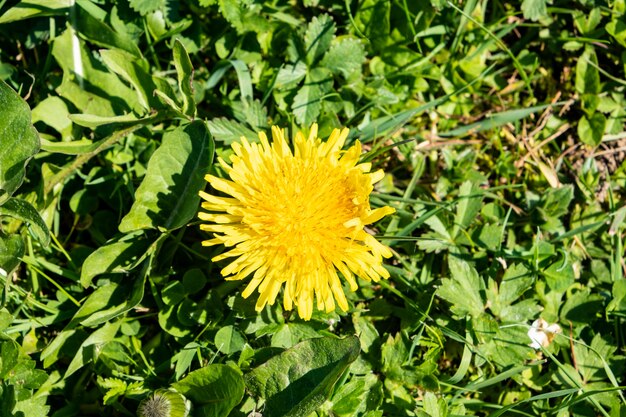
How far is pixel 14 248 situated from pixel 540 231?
2.48 meters

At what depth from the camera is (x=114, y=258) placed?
2.82 meters

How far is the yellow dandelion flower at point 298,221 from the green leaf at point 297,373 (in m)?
0.15

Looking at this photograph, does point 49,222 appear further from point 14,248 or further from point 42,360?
point 42,360

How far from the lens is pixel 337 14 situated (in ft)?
11.0

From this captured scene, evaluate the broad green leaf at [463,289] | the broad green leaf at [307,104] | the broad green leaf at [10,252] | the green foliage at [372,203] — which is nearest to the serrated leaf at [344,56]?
the green foliage at [372,203]

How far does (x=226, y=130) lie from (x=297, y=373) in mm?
1111

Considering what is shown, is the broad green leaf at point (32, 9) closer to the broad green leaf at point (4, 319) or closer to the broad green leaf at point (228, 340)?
the broad green leaf at point (4, 319)

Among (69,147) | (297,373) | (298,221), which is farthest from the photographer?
(69,147)

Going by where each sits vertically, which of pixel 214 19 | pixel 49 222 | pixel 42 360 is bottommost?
pixel 42 360

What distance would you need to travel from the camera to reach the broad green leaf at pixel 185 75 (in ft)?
8.77

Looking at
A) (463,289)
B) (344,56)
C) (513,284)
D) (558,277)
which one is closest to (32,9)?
(344,56)

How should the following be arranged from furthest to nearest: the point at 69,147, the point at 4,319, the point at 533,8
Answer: the point at 533,8
the point at 69,147
the point at 4,319

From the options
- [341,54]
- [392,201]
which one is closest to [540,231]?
[392,201]

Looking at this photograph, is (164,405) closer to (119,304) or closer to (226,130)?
(119,304)
